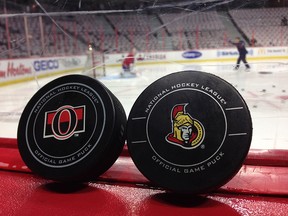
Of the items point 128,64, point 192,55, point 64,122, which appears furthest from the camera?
point 192,55

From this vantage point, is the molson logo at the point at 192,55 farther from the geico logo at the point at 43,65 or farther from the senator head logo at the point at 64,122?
the senator head logo at the point at 64,122

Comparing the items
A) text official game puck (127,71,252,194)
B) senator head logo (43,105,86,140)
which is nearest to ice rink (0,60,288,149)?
text official game puck (127,71,252,194)

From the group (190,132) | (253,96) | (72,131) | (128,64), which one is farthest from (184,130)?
(128,64)

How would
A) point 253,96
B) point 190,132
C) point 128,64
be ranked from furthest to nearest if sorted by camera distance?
point 128,64, point 253,96, point 190,132

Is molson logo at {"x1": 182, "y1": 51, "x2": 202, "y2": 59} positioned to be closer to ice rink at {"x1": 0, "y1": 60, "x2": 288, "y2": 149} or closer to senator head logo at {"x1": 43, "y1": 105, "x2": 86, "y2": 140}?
ice rink at {"x1": 0, "y1": 60, "x2": 288, "y2": 149}

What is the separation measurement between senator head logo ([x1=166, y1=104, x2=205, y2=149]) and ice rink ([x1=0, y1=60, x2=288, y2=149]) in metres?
0.68

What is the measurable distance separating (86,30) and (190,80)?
337cm

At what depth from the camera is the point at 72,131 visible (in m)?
0.84

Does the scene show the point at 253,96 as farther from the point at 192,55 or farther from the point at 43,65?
the point at 43,65

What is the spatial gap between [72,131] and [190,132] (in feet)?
1.02

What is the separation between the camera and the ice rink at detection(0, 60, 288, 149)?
1.81m

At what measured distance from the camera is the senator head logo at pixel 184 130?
2.41ft

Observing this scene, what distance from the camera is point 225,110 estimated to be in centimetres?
73

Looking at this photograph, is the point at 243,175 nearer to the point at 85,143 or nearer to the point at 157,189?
the point at 157,189
